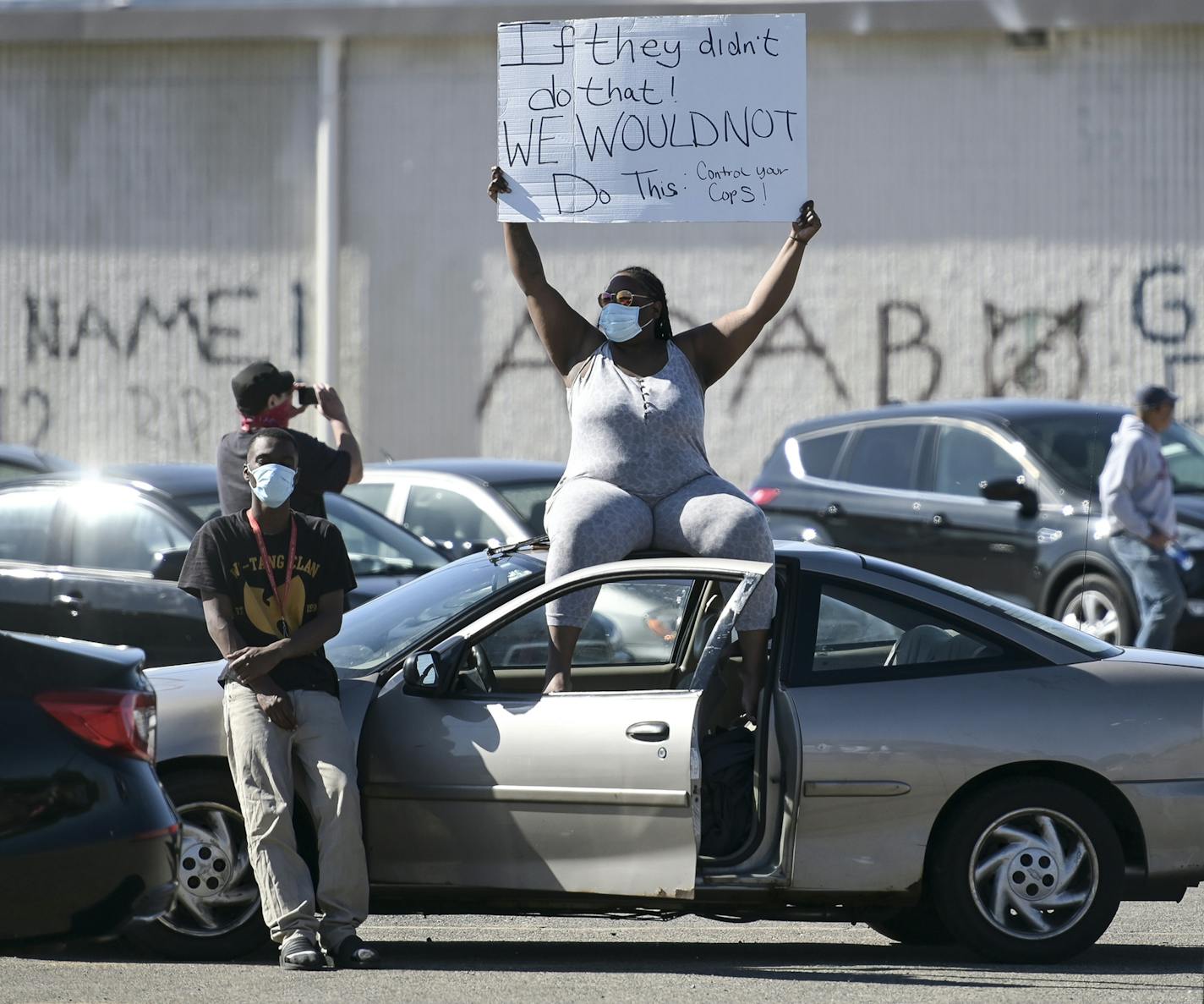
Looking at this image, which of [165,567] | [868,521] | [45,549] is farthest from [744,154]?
[868,521]

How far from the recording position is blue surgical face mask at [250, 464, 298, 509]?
6.34m

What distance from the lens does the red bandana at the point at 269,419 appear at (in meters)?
7.75

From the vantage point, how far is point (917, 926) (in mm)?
6855

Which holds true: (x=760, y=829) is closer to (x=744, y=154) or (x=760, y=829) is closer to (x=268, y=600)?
(x=268, y=600)

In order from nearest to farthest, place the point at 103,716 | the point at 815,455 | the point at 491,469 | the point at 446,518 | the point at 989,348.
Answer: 1. the point at 103,716
2. the point at 446,518
3. the point at 491,469
4. the point at 815,455
5. the point at 989,348

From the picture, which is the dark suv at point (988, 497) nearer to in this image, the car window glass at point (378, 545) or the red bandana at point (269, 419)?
the car window glass at point (378, 545)

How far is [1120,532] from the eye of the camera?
1198 cm

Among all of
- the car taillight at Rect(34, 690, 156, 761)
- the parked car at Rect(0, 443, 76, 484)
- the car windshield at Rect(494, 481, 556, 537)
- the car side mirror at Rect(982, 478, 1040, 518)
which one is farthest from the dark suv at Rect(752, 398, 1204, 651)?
the car taillight at Rect(34, 690, 156, 761)

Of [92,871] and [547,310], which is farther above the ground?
[547,310]

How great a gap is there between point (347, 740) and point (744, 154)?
236 centimetres

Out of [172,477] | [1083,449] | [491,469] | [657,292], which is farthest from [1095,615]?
[657,292]

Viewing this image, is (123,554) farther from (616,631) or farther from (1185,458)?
(1185,458)

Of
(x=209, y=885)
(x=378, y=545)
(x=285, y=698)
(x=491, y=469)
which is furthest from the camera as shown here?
(x=491, y=469)

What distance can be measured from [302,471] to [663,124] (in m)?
1.90
